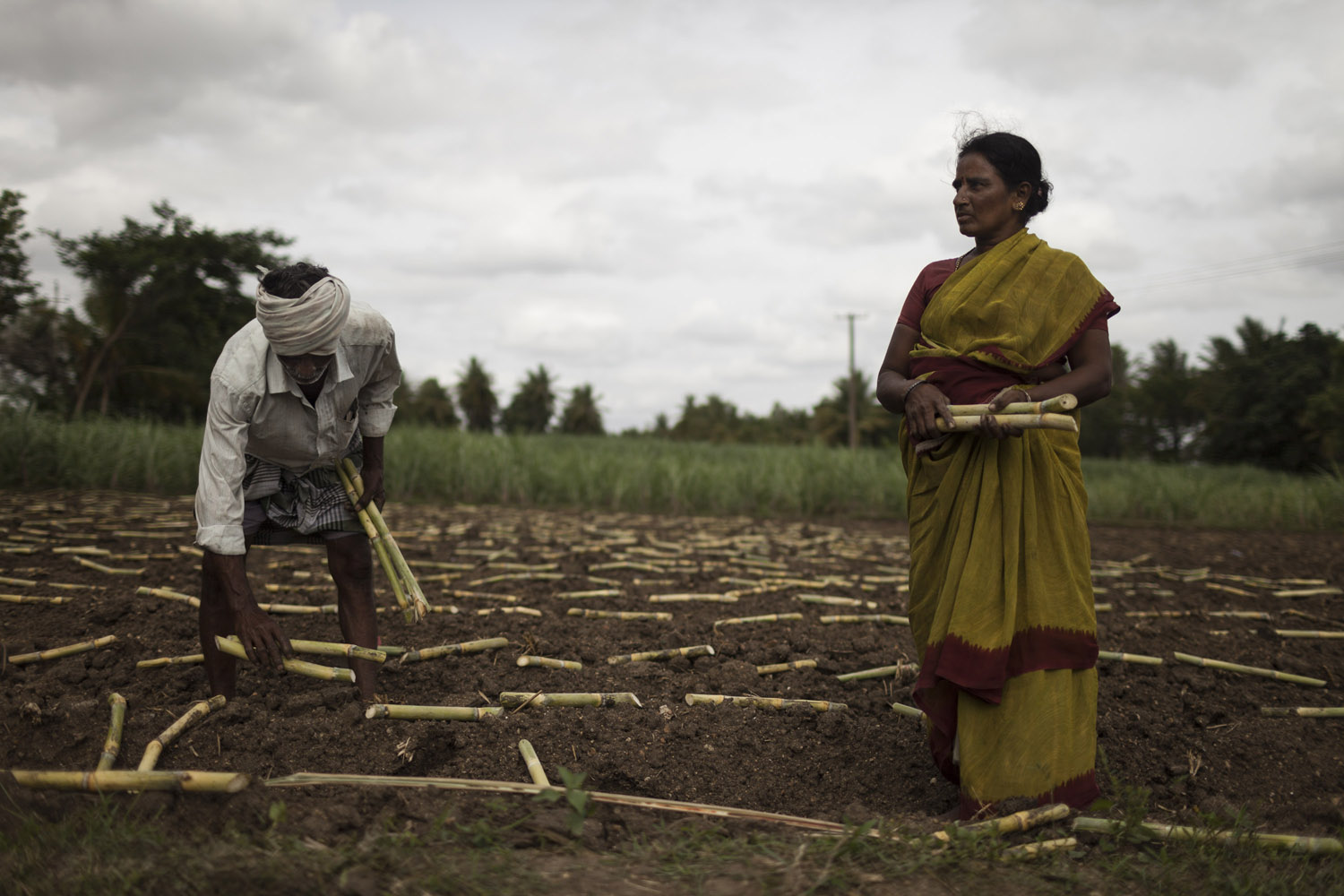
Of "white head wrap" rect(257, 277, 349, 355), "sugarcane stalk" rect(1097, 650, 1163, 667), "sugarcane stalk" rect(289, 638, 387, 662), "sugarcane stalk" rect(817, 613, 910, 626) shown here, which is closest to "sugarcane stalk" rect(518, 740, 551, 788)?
"sugarcane stalk" rect(289, 638, 387, 662)

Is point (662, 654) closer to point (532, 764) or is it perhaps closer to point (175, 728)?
point (532, 764)

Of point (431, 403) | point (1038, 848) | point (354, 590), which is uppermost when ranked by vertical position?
point (431, 403)

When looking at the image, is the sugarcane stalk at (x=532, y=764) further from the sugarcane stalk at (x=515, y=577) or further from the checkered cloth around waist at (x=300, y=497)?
the sugarcane stalk at (x=515, y=577)

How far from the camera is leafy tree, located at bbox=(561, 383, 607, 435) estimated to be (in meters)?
49.2

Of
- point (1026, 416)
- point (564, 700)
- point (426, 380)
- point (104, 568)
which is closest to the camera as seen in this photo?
point (1026, 416)

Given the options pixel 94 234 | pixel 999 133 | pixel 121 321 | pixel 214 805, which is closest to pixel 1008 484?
pixel 999 133

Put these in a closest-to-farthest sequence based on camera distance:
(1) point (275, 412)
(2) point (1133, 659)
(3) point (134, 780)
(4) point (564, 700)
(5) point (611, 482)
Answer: (3) point (134, 780)
(1) point (275, 412)
(4) point (564, 700)
(2) point (1133, 659)
(5) point (611, 482)

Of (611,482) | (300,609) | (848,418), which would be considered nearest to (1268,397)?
(848,418)

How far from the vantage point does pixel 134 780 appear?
2104 millimetres

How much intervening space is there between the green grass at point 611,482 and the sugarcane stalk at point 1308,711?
672 cm

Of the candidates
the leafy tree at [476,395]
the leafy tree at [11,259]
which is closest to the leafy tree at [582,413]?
the leafy tree at [476,395]

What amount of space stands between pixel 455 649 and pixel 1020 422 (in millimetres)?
2194

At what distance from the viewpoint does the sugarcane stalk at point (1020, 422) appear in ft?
7.20

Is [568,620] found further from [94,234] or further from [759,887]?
[94,234]
